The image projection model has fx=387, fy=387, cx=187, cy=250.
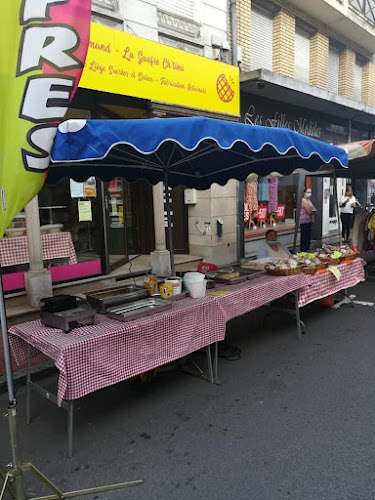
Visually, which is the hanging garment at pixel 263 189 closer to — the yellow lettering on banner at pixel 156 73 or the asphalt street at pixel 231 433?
the yellow lettering on banner at pixel 156 73

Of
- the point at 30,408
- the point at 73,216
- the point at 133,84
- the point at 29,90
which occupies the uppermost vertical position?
the point at 133,84

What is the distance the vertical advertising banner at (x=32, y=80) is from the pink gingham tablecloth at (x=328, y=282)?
13.1 feet

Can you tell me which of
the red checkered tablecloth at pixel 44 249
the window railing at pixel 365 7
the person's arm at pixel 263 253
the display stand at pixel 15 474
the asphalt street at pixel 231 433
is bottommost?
the asphalt street at pixel 231 433

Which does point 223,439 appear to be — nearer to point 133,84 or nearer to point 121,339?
point 121,339

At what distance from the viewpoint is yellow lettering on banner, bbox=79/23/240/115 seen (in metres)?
6.23

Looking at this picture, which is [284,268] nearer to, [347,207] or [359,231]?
[359,231]

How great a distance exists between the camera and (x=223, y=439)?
3.03 metres

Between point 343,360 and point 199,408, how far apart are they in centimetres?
191

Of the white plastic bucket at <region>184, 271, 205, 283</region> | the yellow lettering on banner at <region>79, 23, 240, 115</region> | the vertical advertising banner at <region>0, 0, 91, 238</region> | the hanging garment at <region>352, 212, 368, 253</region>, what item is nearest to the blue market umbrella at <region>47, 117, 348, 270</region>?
the vertical advertising banner at <region>0, 0, 91, 238</region>

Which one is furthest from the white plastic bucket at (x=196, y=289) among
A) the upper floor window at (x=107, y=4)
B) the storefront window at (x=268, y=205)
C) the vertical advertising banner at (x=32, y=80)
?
the storefront window at (x=268, y=205)

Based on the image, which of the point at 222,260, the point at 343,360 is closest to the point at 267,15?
the point at 222,260

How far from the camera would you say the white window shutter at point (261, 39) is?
9.91m

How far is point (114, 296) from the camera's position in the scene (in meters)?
3.77

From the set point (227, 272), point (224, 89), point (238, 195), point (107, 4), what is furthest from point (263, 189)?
point (227, 272)
